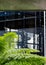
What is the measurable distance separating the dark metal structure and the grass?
5.91 ft

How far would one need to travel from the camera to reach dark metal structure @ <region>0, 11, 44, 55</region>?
10.8 feet

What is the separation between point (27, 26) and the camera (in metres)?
3.32

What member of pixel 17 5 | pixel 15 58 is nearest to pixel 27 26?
pixel 15 58

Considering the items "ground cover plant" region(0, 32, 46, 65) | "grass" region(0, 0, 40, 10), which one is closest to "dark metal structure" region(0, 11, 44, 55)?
"ground cover plant" region(0, 32, 46, 65)

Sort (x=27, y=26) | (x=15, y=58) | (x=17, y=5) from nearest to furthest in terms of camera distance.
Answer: (x=17, y=5)
(x=15, y=58)
(x=27, y=26)

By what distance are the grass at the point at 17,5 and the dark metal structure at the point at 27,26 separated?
1802 mm

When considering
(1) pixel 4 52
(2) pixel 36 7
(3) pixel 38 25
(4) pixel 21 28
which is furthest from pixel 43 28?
(2) pixel 36 7

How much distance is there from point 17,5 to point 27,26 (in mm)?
1885

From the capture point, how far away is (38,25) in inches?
135

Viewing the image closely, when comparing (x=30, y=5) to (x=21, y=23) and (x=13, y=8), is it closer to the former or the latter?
(x=13, y=8)

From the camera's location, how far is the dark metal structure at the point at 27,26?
3301 mm

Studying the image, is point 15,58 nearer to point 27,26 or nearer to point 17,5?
point 17,5

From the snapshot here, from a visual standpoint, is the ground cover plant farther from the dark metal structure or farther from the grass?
the dark metal structure

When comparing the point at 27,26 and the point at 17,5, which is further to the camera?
the point at 27,26
